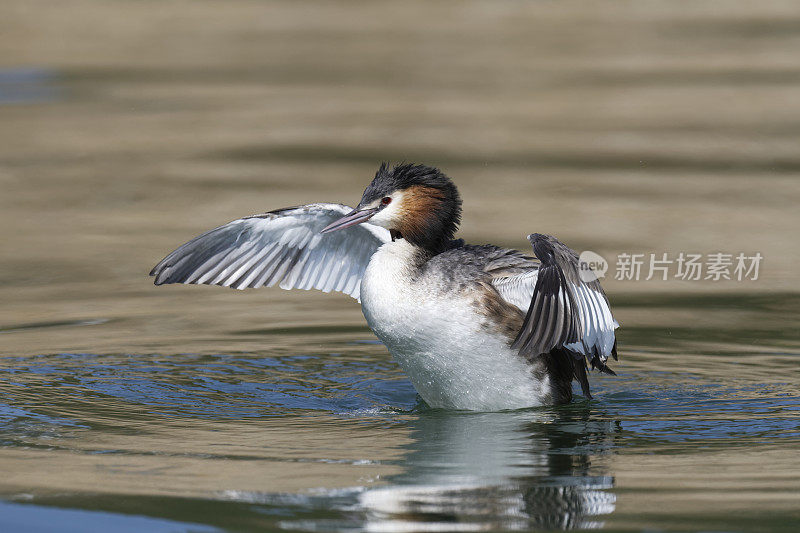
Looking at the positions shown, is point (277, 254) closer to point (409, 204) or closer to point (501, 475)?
point (409, 204)

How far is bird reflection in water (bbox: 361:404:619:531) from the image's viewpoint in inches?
265

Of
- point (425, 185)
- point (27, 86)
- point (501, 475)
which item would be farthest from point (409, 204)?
point (27, 86)

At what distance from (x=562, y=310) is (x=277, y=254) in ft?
9.19

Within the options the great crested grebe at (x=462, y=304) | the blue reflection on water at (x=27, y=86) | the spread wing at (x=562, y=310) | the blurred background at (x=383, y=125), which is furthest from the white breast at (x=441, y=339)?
the blue reflection on water at (x=27, y=86)

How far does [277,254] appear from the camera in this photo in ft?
33.6

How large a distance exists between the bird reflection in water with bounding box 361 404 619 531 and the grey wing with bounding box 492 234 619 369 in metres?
0.55

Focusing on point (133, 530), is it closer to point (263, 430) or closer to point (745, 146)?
point (263, 430)

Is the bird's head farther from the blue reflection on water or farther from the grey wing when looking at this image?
the blue reflection on water

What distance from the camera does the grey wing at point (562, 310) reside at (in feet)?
26.5

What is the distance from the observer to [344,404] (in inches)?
363

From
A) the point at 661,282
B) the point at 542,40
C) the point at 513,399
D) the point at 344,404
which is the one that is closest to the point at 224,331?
the point at 344,404

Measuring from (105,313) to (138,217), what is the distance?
3.39m

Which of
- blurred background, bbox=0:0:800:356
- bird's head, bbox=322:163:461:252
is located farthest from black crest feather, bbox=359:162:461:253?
blurred background, bbox=0:0:800:356

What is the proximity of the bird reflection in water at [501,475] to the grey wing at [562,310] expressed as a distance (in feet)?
1.81
